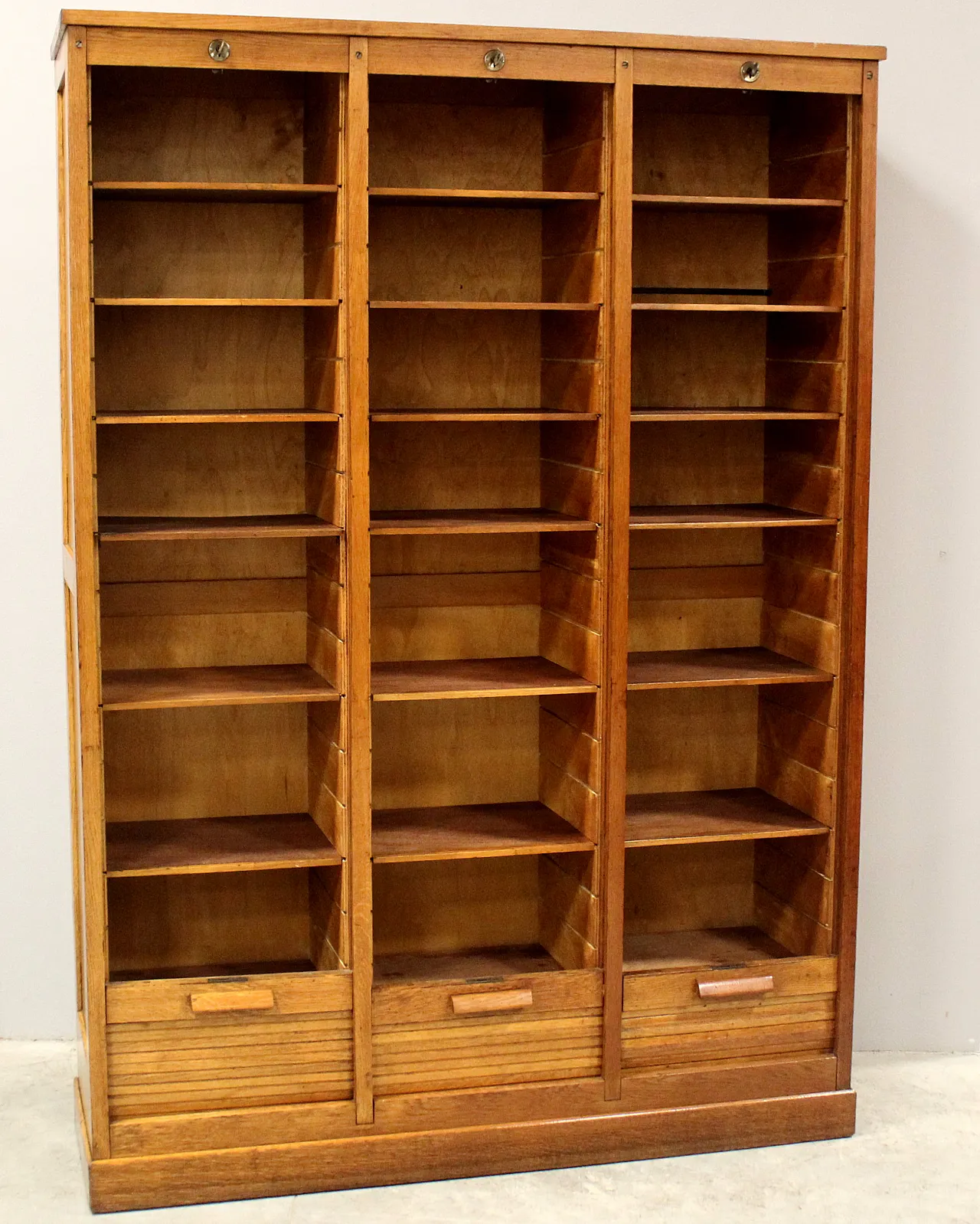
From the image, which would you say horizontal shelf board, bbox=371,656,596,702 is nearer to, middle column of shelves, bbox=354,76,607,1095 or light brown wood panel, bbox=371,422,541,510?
middle column of shelves, bbox=354,76,607,1095

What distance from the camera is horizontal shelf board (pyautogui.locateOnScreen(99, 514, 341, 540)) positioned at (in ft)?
11.5

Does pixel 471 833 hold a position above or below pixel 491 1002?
above

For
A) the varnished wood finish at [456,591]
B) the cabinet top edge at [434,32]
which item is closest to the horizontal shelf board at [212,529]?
the varnished wood finish at [456,591]

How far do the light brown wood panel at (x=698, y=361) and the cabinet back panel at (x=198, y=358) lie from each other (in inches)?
35.3

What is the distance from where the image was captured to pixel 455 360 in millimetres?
4059

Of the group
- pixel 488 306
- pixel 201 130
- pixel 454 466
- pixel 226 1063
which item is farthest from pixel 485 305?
pixel 226 1063

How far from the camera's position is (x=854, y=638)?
387 centimetres

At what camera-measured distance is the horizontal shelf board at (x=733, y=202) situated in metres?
3.69

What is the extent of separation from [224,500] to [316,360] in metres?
0.44

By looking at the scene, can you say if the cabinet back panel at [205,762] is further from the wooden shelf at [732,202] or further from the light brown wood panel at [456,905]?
the wooden shelf at [732,202]

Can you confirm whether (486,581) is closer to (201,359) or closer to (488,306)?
(488,306)

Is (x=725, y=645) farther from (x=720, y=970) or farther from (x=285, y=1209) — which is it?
(x=285, y=1209)

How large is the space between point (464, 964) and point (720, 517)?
4.42ft

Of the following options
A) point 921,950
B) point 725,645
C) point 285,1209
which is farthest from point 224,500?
point 921,950
